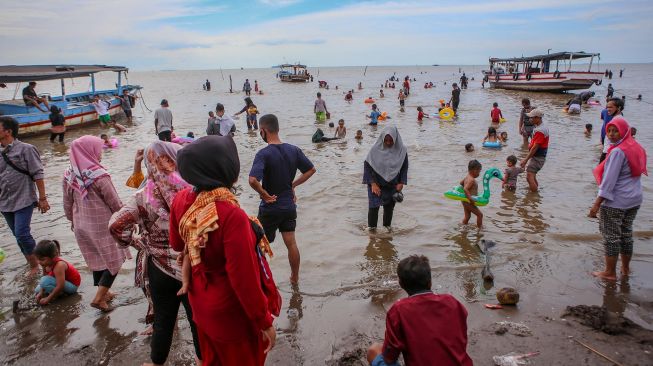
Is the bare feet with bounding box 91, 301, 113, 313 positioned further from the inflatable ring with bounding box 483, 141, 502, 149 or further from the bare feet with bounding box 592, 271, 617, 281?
the inflatable ring with bounding box 483, 141, 502, 149

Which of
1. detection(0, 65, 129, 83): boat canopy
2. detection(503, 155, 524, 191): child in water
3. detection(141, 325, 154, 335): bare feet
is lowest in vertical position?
Answer: detection(141, 325, 154, 335): bare feet

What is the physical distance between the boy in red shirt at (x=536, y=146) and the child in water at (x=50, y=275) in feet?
24.1

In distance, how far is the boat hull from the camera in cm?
3036

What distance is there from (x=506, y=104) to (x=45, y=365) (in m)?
27.7

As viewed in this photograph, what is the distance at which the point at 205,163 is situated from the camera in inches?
73.7

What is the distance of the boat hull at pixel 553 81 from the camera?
30359mm

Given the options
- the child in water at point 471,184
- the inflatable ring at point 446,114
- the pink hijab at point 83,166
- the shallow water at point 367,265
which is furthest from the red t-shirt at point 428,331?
the inflatable ring at point 446,114

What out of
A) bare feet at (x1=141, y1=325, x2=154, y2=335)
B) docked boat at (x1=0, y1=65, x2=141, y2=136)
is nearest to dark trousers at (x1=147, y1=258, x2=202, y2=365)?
bare feet at (x1=141, y1=325, x2=154, y2=335)

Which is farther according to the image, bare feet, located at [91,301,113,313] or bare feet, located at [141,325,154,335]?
bare feet, located at [91,301,113,313]

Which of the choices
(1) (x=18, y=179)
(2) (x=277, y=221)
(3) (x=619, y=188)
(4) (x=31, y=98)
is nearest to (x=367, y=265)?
(2) (x=277, y=221)

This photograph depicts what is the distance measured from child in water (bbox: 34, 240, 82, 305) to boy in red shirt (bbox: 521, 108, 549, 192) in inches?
289

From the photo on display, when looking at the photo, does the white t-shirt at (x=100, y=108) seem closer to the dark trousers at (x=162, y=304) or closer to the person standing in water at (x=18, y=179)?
the person standing in water at (x=18, y=179)

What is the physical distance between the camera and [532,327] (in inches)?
137

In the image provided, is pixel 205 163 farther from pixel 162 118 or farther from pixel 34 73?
pixel 34 73
